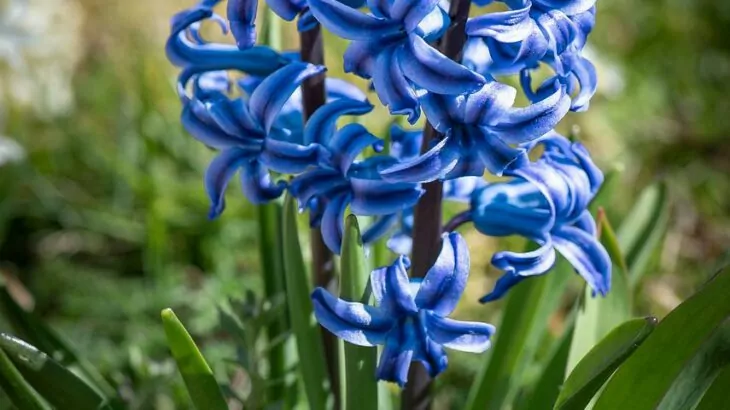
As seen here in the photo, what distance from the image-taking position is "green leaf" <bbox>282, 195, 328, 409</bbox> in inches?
58.7

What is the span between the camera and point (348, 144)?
4.28 feet

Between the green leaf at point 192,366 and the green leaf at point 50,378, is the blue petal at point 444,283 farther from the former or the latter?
the green leaf at point 50,378

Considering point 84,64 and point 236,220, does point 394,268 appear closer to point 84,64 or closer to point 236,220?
point 236,220

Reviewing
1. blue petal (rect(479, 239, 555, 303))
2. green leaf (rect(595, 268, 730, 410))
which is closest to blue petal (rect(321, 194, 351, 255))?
blue petal (rect(479, 239, 555, 303))

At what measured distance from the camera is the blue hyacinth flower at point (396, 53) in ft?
3.69

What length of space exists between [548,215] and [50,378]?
76 centimetres

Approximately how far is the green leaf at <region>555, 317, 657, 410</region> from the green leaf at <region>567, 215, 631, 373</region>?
0.16 m

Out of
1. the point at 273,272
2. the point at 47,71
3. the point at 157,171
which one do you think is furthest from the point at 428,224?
the point at 47,71

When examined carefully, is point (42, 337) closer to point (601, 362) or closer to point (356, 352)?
point (356, 352)

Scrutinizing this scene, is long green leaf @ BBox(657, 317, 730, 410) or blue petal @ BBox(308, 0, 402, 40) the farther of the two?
long green leaf @ BBox(657, 317, 730, 410)

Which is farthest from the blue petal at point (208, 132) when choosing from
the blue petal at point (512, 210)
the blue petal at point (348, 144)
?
the blue petal at point (512, 210)

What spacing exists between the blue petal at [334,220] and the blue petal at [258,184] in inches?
3.7

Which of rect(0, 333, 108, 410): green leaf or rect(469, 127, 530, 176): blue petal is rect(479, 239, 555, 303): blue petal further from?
rect(0, 333, 108, 410): green leaf

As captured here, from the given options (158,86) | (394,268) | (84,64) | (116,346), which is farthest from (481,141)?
(84,64)
